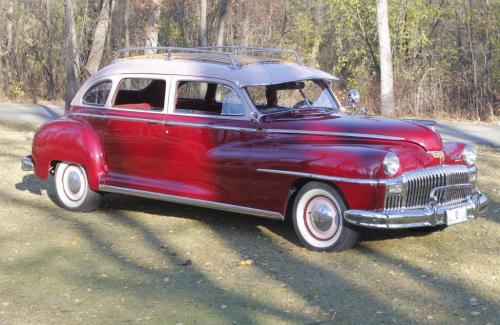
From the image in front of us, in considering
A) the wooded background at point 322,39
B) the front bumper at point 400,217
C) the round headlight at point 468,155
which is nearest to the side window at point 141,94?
the front bumper at point 400,217

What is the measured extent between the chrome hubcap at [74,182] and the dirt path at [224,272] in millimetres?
302

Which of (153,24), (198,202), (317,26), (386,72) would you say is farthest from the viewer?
(317,26)

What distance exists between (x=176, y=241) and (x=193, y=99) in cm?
191

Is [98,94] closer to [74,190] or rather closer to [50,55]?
[74,190]

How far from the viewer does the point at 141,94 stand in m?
9.20

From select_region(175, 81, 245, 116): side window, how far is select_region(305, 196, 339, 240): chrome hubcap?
124cm

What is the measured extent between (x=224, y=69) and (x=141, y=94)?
1.45 metres

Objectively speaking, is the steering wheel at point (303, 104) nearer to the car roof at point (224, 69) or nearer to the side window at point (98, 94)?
the car roof at point (224, 69)

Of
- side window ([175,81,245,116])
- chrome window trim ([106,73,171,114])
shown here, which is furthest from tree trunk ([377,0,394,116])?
chrome window trim ([106,73,171,114])

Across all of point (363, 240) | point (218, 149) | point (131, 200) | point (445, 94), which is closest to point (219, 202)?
point (218, 149)

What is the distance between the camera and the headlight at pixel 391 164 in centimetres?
675

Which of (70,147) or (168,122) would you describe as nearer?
(168,122)

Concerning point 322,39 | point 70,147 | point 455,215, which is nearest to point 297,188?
point 455,215

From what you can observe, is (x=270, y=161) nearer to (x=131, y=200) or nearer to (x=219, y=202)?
(x=219, y=202)
